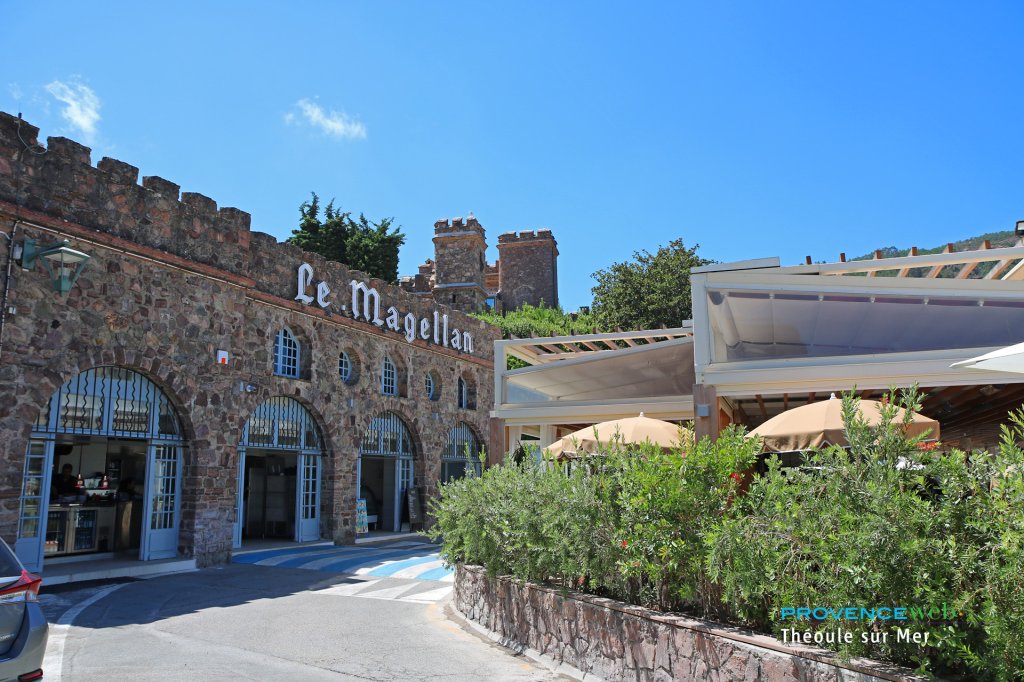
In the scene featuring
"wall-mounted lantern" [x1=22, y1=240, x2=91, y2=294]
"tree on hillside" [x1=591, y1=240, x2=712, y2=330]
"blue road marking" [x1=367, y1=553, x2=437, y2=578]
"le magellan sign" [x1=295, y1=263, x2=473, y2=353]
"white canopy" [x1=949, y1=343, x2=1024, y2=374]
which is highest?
"tree on hillside" [x1=591, y1=240, x2=712, y2=330]

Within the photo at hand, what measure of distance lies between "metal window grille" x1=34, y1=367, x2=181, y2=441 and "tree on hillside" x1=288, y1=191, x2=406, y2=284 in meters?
23.1

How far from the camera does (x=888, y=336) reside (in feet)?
36.0

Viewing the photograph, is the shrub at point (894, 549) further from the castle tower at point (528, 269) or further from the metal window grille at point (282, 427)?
the castle tower at point (528, 269)

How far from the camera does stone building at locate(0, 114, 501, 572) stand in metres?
10.0

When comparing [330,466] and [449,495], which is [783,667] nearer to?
[449,495]

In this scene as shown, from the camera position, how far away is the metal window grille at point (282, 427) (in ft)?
46.8

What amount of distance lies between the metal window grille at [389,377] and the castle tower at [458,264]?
2083 centimetres

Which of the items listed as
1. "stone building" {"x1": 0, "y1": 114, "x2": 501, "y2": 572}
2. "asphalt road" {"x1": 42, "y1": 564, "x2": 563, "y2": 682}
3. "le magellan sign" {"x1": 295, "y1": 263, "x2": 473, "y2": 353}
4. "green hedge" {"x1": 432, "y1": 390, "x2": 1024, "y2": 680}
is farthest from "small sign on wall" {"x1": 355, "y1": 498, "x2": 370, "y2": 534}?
"green hedge" {"x1": 432, "y1": 390, "x2": 1024, "y2": 680}

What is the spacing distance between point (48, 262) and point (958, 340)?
489 inches

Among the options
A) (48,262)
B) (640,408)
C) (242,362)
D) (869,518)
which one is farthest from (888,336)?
(48,262)

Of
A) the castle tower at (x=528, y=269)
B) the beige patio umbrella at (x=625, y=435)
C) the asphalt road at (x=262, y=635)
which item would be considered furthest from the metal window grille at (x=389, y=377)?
the castle tower at (x=528, y=269)

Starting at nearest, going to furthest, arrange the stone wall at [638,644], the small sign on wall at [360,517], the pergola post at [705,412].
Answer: the stone wall at [638,644] → the pergola post at [705,412] → the small sign on wall at [360,517]

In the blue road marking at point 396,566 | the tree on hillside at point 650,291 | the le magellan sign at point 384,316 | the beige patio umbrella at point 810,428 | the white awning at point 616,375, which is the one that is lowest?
the blue road marking at point 396,566

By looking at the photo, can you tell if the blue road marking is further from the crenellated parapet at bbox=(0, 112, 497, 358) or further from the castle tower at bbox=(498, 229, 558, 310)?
the castle tower at bbox=(498, 229, 558, 310)
